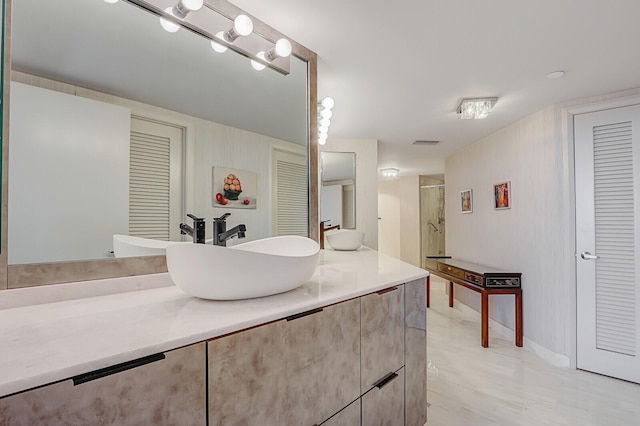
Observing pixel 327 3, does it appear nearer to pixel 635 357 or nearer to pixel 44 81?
pixel 44 81

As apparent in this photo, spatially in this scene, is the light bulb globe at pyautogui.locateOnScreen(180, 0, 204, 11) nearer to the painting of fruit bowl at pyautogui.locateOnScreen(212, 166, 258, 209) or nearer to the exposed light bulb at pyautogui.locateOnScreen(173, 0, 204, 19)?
the exposed light bulb at pyautogui.locateOnScreen(173, 0, 204, 19)

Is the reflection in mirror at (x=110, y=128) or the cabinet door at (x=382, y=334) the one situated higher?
the reflection in mirror at (x=110, y=128)

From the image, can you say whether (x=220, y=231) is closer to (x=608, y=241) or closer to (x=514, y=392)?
(x=514, y=392)

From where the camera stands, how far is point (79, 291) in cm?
108

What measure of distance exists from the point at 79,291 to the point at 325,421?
35.2 inches

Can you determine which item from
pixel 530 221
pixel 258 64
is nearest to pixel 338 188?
pixel 530 221

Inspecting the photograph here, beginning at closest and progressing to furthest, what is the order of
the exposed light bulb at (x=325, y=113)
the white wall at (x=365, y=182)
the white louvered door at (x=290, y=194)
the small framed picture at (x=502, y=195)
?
the white louvered door at (x=290, y=194) < the exposed light bulb at (x=325, y=113) < the small framed picture at (x=502, y=195) < the white wall at (x=365, y=182)

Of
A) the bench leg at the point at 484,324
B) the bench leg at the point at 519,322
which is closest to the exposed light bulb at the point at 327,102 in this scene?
the bench leg at the point at 484,324

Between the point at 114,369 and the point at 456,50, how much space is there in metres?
2.14

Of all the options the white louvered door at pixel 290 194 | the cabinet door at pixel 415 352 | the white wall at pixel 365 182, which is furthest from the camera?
the white wall at pixel 365 182

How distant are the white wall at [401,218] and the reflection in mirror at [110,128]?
5.92 m

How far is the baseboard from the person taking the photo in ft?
9.26

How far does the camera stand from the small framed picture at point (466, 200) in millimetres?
4522

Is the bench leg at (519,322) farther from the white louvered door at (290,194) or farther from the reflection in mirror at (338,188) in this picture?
the white louvered door at (290,194)
